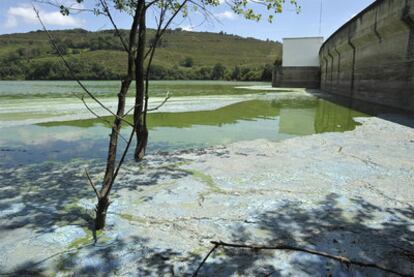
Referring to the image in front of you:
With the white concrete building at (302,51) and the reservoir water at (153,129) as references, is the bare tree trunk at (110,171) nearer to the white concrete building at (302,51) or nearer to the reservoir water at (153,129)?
the reservoir water at (153,129)

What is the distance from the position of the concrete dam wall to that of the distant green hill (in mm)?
26736

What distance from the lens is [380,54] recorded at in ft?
65.7

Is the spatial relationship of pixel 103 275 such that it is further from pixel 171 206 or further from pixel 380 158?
pixel 380 158

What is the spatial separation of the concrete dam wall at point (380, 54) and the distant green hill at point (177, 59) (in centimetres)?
2674

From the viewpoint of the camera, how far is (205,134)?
11648 mm

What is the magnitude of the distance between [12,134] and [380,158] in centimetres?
1064

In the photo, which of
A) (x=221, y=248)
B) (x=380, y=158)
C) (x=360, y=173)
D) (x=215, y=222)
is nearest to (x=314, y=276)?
(x=221, y=248)

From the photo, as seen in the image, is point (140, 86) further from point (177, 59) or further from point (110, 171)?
point (177, 59)

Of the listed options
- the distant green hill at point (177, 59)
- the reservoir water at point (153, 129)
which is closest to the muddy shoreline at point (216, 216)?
the reservoir water at point (153, 129)

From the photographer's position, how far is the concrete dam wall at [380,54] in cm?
1579

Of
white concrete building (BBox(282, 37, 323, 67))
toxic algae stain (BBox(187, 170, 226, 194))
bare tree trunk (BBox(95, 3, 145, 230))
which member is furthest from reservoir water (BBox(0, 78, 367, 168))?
white concrete building (BBox(282, 37, 323, 67))

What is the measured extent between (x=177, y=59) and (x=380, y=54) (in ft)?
406

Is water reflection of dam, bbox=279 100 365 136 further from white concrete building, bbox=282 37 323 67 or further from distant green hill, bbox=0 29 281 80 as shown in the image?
white concrete building, bbox=282 37 323 67

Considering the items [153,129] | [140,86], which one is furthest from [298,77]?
[140,86]
